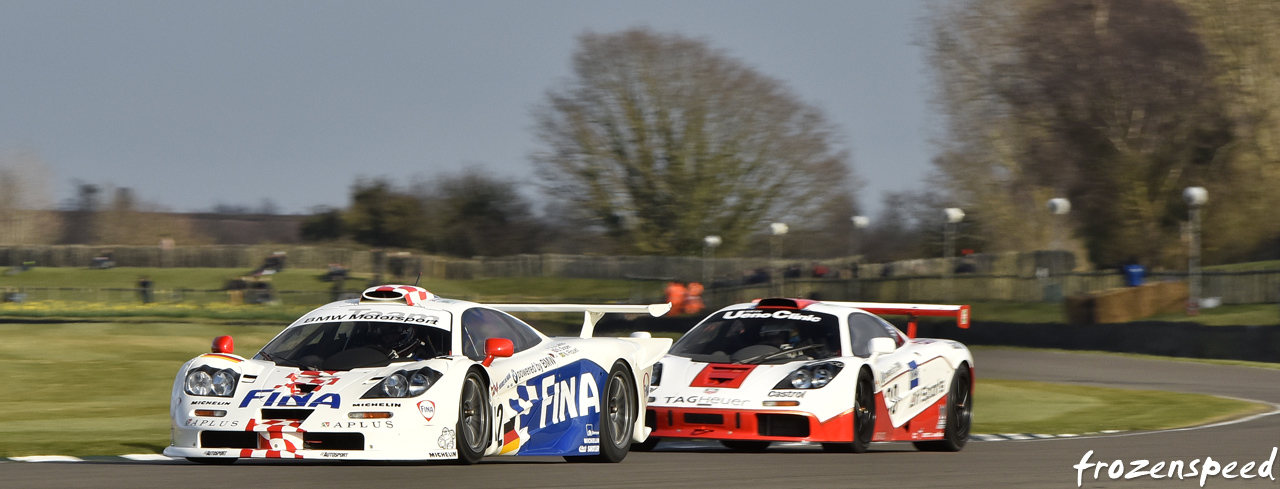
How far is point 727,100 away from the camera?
60.3 m

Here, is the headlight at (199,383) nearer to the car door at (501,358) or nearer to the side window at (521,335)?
the car door at (501,358)

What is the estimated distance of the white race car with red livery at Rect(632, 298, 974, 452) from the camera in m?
10.8

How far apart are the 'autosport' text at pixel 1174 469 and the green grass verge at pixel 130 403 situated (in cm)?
531

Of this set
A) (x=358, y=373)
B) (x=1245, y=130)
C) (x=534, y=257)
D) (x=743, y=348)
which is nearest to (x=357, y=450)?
(x=358, y=373)

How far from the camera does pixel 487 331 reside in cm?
963

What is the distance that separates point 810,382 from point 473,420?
2990mm

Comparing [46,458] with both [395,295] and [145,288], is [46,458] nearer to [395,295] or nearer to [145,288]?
[395,295]

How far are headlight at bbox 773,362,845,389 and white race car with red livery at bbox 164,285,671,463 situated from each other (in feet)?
3.82

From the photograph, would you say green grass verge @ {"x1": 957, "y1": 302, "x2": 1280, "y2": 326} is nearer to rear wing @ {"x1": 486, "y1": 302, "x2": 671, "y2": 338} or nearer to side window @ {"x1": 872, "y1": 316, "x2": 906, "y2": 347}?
side window @ {"x1": 872, "y1": 316, "x2": 906, "y2": 347}

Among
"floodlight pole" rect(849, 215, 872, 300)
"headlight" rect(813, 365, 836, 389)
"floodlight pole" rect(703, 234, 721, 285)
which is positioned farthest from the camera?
"floodlight pole" rect(703, 234, 721, 285)

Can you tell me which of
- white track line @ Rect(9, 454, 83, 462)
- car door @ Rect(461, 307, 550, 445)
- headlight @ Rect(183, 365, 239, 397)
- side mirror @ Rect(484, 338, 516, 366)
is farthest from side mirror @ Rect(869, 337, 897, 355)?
white track line @ Rect(9, 454, 83, 462)

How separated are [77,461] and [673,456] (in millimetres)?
3897

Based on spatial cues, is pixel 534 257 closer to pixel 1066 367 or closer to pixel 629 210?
pixel 629 210

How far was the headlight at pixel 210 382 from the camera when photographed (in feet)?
28.3
